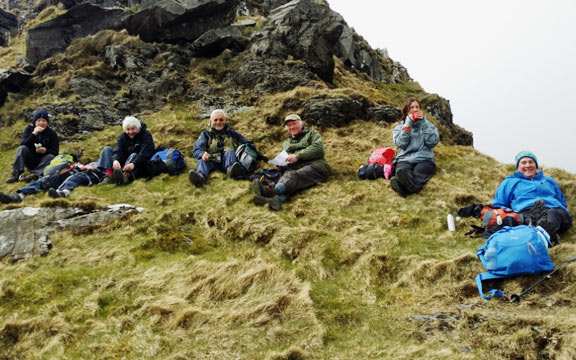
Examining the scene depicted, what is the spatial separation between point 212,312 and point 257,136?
37.1 feet

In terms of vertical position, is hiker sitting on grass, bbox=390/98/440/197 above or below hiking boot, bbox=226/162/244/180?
above

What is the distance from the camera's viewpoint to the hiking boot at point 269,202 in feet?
27.9

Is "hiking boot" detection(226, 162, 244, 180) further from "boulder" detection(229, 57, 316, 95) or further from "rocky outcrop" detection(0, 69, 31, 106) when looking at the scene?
"rocky outcrop" detection(0, 69, 31, 106)

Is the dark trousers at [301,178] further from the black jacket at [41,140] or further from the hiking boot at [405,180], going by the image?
the black jacket at [41,140]

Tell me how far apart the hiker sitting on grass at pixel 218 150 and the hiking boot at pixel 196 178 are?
279mm

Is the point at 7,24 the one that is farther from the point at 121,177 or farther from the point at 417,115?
the point at 417,115

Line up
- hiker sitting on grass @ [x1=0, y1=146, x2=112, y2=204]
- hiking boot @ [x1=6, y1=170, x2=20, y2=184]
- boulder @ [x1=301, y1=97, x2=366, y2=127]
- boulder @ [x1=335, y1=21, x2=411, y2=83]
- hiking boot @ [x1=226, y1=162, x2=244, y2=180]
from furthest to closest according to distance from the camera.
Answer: boulder @ [x1=335, y1=21, x2=411, y2=83] < boulder @ [x1=301, y1=97, x2=366, y2=127] < hiking boot @ [x1=6, y1=170, x2=20, y2=184] < hiking boot @ [x1=226, y1=162, x2=244, y2=180] < hiker sitting on grass @ [x1=0, y1=146, x2=112, y2=204]

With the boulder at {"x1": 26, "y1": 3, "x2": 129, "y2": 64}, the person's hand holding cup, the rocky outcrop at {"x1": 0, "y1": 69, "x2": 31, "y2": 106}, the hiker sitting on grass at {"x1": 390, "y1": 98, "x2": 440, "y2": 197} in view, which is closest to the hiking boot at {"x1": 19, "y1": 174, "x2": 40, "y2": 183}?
the hiker sitting on grass at {"x1": 390, "y1": 98, "x2": 440, "y2": 197}

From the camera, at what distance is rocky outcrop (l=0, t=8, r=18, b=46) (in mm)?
35216

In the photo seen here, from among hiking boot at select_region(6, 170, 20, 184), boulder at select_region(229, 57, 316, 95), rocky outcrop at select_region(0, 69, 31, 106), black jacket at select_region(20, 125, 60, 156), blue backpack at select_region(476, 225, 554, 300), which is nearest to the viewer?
blue backpack at select_region(476, 225, 554, 300)

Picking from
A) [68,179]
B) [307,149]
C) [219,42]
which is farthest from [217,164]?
[219,42]

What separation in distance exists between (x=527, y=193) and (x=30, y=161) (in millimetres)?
14664

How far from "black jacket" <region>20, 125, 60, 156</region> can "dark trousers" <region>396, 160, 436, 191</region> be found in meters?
12.0

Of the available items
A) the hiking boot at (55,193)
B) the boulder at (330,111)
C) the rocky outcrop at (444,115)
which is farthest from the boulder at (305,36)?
the hiking boot at (55,193)
